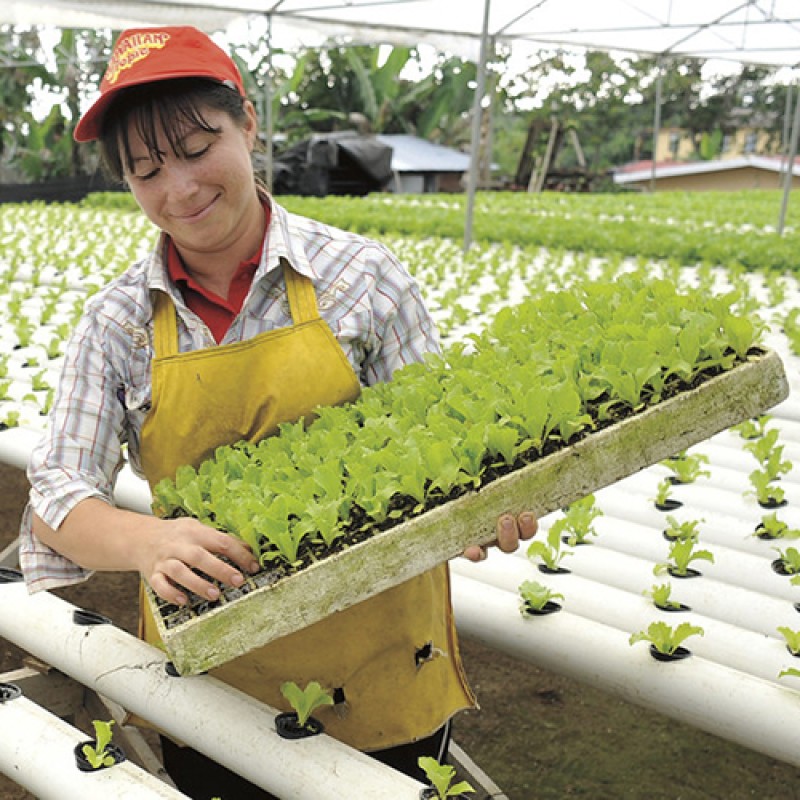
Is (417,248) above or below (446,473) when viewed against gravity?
below

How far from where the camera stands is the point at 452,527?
1317 millimetres

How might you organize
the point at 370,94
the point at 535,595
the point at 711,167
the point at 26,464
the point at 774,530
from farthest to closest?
the point at 711,167, the point at 370,94, the point at 26,464, the point at 774,530, the point at 535,595

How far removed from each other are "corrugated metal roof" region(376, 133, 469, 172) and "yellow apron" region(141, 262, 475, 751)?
2028 cm

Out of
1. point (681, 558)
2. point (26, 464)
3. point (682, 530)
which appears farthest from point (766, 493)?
point (26, 464)

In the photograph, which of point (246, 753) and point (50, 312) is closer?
point (246, 753)

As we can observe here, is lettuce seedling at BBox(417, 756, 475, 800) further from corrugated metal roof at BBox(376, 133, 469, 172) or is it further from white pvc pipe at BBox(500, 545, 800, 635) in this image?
corrugated metal roof at BBox(376, 133, 469, 172)

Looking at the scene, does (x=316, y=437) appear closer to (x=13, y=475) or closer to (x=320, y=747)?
(x=320, y=747)

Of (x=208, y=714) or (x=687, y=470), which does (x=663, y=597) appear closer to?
(x=687, y=470)

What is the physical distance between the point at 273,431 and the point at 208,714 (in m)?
0.48

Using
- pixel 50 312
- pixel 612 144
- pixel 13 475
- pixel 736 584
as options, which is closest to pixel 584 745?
pixel 736 584

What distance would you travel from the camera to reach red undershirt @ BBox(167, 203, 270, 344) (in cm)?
161

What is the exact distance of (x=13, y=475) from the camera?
5535 millimetres

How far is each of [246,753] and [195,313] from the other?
718 millimetres

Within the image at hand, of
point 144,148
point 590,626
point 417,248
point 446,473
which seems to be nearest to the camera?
point 446,473
